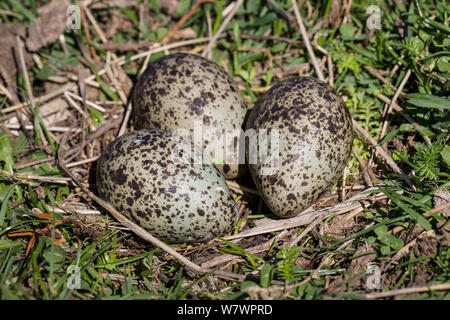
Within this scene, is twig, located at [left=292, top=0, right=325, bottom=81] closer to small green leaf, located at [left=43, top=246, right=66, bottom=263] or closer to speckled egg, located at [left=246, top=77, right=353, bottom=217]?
speckled egg, located at [left=246, top=77, right=353, bottom=217]

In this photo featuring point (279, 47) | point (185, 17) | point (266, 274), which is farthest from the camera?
point (185, 17)

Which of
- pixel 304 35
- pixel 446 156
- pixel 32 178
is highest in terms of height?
pixel 304 35

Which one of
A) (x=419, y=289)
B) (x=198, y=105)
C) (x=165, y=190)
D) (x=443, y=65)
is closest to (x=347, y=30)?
(x=443, y=65)

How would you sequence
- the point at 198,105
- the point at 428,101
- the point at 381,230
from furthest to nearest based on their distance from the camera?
the point at 198,105 < the point at 428,101 < the point at 381,230

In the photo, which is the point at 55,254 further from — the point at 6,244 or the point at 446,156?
the point at 446,156

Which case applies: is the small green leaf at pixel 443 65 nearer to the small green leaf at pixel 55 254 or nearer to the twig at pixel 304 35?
the twig at pixel 304 35
